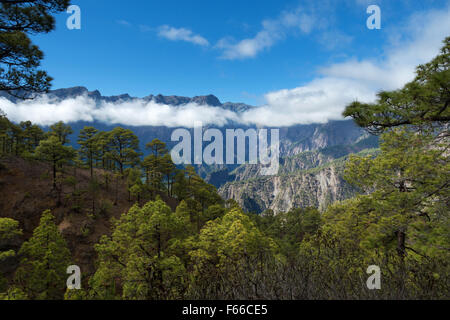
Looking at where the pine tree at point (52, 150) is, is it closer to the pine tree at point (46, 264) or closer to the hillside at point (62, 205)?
the hillside at point (62, 205)

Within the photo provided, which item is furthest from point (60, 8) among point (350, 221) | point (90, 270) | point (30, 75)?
point (90, 270)

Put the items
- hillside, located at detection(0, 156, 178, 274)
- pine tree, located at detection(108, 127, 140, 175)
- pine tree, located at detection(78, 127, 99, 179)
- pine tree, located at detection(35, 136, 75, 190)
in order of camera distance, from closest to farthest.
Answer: hillside, located at detection(0, 156, 178, 274) → pine tree, located at detection(35, 136, 75, 190) → pine tree, located at detection(78, 127, 99, 179) → pine tree, located at detection(108, 127, 140, 175)

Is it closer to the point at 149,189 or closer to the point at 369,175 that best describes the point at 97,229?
the point at 149,189

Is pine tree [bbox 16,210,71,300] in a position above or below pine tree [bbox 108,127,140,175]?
below

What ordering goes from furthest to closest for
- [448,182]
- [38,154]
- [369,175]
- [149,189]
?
1. [149,189]
2. [38,154]
3. [369,175]
4. [448,182]

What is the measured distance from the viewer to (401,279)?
18.5 feet

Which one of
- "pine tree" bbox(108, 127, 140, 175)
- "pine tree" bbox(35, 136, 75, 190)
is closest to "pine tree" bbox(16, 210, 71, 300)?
"pine tree" bbox(35, 136, 75, 190)

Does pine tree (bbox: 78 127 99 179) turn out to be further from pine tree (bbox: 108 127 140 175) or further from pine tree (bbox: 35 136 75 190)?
pine tree (bbox: 35 136 75 190)

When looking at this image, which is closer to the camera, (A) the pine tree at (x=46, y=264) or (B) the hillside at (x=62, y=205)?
(A) the pine tree at (x=46, y=264)

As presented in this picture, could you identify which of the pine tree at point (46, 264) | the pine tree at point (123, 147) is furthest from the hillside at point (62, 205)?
the pine tree at point (46, 264)

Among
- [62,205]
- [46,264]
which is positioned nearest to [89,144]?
[62,205]

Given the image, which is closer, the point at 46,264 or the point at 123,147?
the point at 46,264

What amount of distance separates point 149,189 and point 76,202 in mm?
9819

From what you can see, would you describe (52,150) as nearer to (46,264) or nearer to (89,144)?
(89,144)
